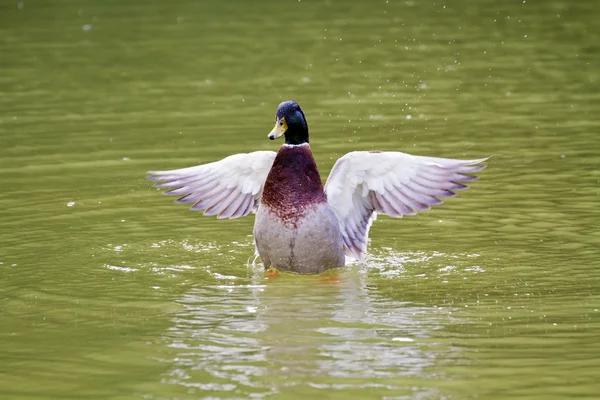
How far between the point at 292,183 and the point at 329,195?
50 cm

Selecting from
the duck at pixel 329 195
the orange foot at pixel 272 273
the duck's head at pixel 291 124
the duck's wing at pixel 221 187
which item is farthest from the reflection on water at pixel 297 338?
the duck's head at pixel 291 124

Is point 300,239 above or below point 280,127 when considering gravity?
below

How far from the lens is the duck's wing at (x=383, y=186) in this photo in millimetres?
8820

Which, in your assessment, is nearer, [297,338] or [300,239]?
[297,338]

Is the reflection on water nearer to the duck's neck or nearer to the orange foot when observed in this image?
the orange foot

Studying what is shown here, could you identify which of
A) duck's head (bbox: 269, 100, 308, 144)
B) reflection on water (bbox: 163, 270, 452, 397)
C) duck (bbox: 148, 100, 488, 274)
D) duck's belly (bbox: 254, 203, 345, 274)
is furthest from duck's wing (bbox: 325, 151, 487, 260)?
reflection on water (bbox: 163, 270, 452, 397)

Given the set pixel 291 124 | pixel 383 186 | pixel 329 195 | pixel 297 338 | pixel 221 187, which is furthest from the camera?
pixel 221 187

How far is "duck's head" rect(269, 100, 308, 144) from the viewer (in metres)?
8.95

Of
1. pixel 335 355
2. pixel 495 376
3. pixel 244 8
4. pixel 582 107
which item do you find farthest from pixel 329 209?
pixel 244 8

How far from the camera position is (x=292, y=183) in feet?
29.0

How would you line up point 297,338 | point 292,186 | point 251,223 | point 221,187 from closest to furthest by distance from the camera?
1. point 297,338
2. point 292,186
3. point 221,187
4. point 251,223

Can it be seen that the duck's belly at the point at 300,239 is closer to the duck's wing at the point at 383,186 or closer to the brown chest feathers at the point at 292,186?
the brown chest feathers at the point at 292,186

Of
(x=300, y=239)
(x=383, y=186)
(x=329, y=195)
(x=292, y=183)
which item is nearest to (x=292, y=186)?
(x=292, y=183)

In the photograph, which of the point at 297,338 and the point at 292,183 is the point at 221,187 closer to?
the point at 292,183
